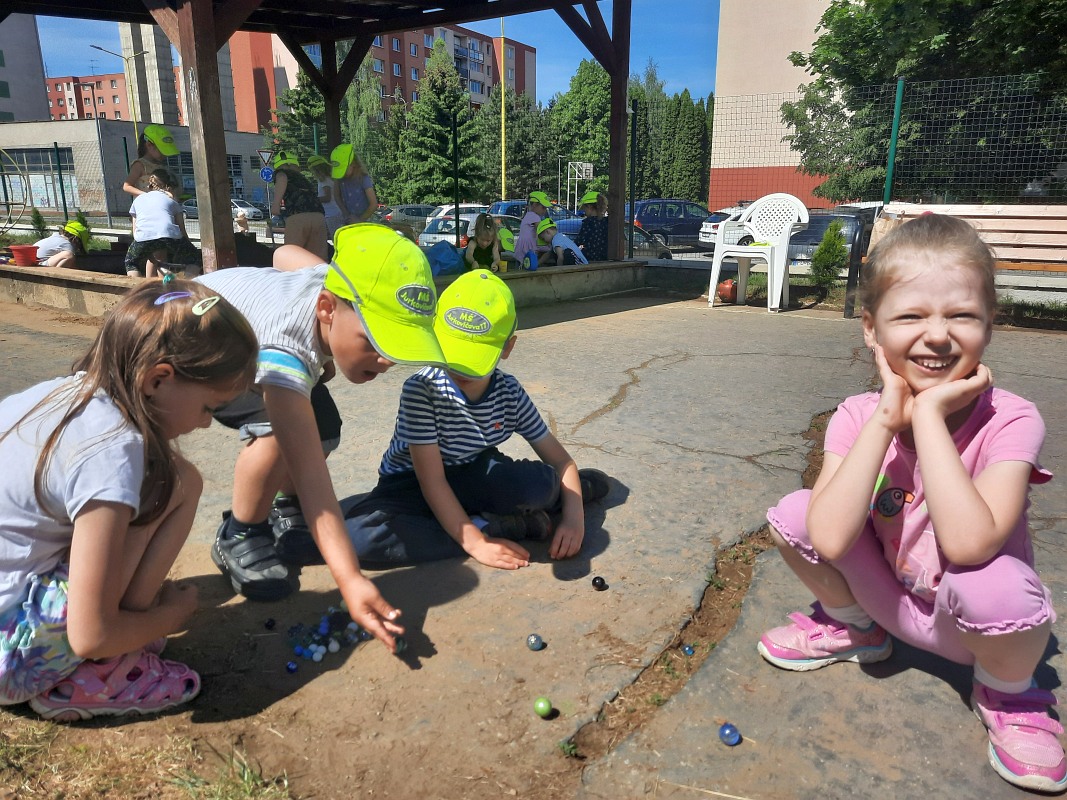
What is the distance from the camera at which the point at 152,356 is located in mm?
1466

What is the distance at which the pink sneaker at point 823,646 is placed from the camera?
1792 mm

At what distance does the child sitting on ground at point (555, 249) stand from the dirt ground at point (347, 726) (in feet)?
24.1

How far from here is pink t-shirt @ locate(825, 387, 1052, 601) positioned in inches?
58.5

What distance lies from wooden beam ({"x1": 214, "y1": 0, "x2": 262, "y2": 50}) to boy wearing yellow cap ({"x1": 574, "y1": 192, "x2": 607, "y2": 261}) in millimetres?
4740

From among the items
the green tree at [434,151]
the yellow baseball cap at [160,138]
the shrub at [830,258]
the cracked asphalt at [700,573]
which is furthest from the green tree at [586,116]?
the cracked asphalt at [700,573]

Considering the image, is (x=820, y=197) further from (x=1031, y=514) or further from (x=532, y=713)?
(x=532, y=713)

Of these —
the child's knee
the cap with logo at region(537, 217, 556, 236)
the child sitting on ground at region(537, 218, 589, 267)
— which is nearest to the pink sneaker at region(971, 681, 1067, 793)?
the child's knee

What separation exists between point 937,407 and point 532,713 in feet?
3.42

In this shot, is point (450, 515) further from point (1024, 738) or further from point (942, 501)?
point (1024, 738)

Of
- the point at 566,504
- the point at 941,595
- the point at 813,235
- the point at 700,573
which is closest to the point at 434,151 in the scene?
the point at 813,235

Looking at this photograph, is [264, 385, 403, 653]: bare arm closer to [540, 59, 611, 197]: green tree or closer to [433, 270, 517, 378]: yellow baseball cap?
[433, 270, 517, 378]: yellow baseball cap

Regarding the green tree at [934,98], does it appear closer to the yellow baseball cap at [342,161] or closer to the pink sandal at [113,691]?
the yellow baseball cap at [342,161]

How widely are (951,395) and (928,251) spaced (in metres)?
0.29

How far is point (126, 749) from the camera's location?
5.02 feet
